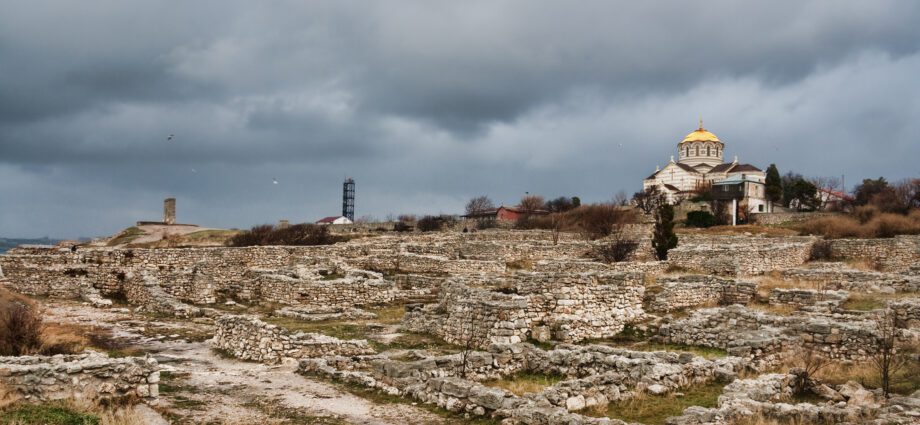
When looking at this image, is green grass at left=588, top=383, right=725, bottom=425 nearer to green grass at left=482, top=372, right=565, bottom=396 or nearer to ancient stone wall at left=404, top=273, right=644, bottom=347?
green grass at left=482, top=372, right=565, bottom=396

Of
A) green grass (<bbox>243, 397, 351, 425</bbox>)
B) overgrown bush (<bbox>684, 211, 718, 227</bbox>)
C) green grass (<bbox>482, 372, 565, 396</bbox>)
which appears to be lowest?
green grass (<bbox>243, 397, 351, 425</bbox>)

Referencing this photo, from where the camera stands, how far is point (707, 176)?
350ft

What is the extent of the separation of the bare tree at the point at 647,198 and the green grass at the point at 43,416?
7608cm

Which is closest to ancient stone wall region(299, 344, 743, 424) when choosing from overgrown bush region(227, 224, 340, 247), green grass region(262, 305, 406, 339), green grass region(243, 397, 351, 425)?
green grass region(243, 397, 351, 425)

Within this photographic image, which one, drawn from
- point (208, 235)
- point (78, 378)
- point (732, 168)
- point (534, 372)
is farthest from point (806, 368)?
point (732, 168)

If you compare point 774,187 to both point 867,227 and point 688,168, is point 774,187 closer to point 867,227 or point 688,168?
point 688,168

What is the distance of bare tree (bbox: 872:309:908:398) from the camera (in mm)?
11984

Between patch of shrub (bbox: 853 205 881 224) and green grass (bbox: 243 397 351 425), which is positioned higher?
patch of shrub (bbox: 853 205 881 224)

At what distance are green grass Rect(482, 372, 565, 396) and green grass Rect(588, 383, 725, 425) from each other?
1643mm

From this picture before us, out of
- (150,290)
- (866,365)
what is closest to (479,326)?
(866,365)

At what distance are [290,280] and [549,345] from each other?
1323 centimetres

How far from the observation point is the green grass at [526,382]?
494 inches

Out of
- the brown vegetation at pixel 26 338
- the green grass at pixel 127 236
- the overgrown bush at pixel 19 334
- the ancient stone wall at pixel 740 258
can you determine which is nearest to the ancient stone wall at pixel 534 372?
the brown vegetation at pixel 26 338

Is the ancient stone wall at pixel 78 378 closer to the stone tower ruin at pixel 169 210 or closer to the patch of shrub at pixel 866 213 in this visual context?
the stone tower ruin at pixel 169 210
